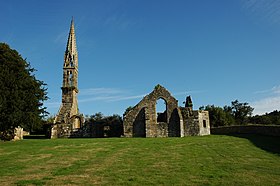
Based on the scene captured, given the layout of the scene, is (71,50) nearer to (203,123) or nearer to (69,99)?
(69,99)

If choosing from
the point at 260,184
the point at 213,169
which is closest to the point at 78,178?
the point at 213,169

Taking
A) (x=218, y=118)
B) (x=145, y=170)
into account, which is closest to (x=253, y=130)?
(x=145, y=170)

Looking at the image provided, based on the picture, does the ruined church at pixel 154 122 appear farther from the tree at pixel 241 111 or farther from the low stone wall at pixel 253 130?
the tree at pixel 241 111

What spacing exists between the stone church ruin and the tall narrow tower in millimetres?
7478

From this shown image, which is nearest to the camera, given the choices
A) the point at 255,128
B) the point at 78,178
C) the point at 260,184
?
the point at 260,184

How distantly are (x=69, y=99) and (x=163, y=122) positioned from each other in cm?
1463

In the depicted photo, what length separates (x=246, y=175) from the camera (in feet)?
29.6

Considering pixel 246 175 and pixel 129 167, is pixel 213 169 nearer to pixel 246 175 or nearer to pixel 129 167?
pixel 246 175

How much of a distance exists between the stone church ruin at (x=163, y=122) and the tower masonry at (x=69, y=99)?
7459mm

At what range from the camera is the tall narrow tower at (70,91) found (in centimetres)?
3312

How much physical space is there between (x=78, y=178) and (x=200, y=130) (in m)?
22.3

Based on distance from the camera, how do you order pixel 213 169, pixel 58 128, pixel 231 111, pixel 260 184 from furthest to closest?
pixel 231 111 < pixel 58 128 < pixel 213 169 < pixel 260 184

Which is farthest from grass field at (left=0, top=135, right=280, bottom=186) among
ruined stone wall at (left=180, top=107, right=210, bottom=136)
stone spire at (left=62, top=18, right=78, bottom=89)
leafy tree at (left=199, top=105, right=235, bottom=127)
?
leafy tree at (left=199, top=105, right=235, bottom=127)

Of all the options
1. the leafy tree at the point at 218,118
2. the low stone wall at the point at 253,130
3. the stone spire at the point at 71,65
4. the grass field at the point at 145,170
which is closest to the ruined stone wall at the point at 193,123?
the low stone wall at the point at 253,130
